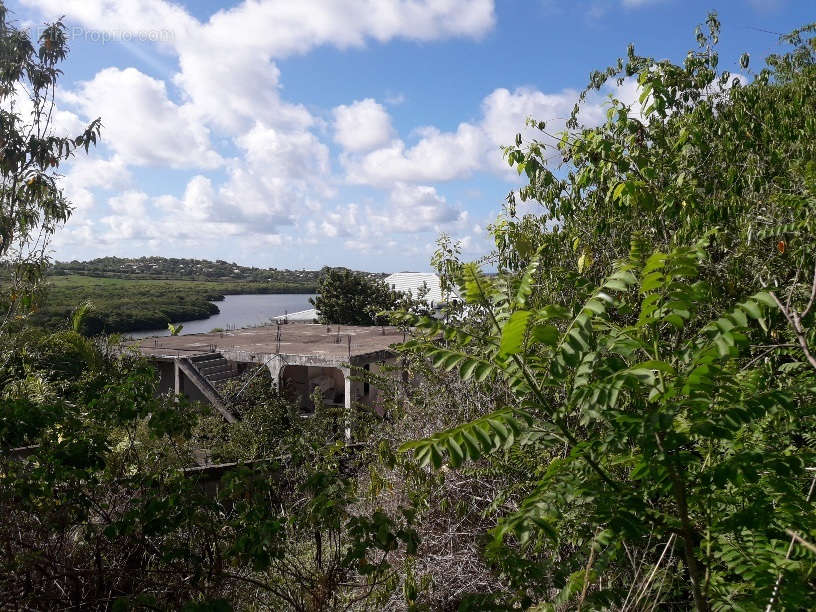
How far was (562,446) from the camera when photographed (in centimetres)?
476

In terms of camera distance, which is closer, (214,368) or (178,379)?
(178,379)

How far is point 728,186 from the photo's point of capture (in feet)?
19.9

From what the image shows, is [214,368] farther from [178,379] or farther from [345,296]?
[345,296]

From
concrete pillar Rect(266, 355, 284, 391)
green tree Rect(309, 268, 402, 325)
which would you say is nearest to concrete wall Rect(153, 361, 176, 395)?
concrete pillar Rect(266, 355, 284, 391)

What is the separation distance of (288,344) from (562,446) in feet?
52.1

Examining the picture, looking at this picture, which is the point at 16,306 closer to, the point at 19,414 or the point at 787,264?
the point at 19,414

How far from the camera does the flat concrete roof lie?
52.0 ft

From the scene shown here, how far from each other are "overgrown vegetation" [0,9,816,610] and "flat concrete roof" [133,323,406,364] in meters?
7.21

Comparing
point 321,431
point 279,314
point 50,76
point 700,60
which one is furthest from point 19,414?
point 279,314

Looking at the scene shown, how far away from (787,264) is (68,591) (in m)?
6.68

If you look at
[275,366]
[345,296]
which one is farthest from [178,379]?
[345,296]

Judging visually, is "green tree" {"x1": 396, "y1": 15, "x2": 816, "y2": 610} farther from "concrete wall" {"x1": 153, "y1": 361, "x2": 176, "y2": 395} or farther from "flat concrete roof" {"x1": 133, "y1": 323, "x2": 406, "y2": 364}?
"concrete wall" {"x1": 153, "y1": 361, "x2": 176, "y2": 395}

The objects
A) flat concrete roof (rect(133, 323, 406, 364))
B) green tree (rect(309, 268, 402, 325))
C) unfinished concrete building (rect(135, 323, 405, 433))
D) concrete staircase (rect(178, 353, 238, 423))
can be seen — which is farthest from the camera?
green tree (rect(309, 268, 402, 325))

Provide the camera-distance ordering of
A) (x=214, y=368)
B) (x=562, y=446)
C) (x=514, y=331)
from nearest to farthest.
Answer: (x=514, y=331) → (x=562, y=446) → (x=214, y=368)
